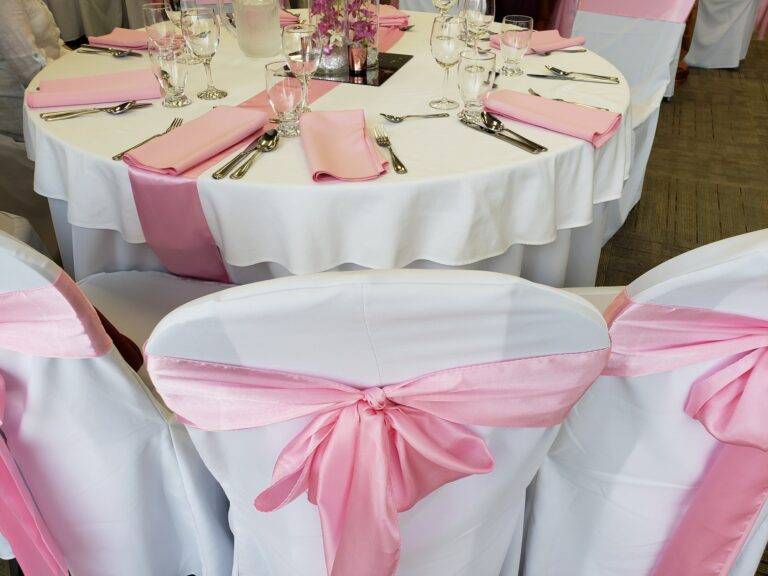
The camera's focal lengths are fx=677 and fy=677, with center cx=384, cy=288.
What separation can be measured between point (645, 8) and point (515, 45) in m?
1.06

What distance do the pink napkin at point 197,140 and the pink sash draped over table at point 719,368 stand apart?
32.1 inches

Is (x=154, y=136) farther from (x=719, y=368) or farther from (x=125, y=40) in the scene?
(x=719, y=368)

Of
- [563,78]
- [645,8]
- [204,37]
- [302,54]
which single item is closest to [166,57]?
[204,37]

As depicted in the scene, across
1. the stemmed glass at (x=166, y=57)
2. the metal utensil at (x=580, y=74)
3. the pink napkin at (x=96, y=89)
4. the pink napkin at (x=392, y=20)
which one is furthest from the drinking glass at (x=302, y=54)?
the pink napkin at (x=392, y=20)

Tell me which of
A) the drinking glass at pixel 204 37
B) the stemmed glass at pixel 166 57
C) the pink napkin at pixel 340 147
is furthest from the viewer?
the drinking glass at pixel 204 37

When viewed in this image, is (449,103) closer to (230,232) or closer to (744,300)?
(230,232)

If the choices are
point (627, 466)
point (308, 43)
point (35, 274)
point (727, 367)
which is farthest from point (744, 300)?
point (308, 43)

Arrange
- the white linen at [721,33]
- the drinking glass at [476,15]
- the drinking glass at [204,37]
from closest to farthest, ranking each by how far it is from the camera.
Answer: the drinking glass at [204,37]
the drinking glass at [476,15]
the white linen at [721,33]

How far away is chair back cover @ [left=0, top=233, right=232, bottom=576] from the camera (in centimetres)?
85

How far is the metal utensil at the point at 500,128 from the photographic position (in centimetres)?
137

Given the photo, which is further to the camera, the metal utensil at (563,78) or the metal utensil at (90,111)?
the metal utensil at (563,78)

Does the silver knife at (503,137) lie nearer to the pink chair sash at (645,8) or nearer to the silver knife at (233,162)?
the silver knife at (233,162)

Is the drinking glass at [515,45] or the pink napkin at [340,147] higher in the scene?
the drinking glass at [515,45]

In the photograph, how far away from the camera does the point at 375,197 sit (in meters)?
1.24
